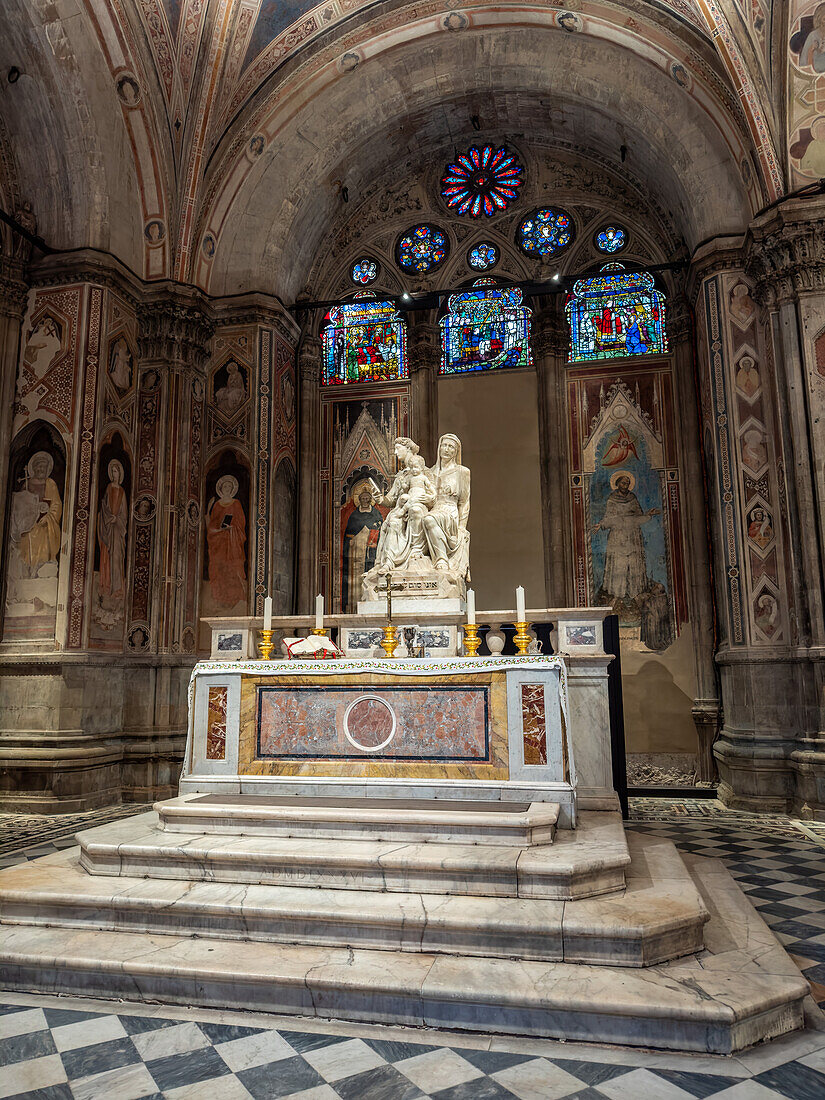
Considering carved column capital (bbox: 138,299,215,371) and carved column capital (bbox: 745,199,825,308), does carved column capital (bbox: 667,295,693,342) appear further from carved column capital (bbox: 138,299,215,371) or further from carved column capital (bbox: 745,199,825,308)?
carved column capital (bbox: 138,299,215,371)

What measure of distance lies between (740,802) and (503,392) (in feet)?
26.7

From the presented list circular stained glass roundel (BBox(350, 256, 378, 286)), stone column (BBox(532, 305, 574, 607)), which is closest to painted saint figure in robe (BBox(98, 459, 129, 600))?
circular stained glass roundel (BBox(350, 256, 378, 286))

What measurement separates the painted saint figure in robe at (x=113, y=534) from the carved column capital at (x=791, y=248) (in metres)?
9.38

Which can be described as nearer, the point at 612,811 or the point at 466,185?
the point at 612,811

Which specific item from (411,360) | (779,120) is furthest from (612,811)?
(411,360)

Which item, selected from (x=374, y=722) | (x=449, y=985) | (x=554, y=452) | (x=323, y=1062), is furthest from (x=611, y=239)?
(x=323, y=1062)

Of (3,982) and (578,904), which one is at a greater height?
(578,904)

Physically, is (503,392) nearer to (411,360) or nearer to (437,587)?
(411,360)

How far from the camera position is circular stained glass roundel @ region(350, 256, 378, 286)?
1650 centimetres

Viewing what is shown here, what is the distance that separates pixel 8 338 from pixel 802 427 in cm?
1083

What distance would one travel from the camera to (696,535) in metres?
13.8

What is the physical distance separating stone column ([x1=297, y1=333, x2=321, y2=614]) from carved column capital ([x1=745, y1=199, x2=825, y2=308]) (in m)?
8.13

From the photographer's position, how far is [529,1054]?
12.1 feet

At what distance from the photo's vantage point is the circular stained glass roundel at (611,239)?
15.5 m
